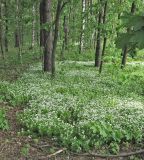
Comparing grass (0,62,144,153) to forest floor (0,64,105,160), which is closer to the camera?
forest floor (0,64,105,160)

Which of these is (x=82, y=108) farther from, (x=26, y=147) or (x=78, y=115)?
(x=26, y=147)

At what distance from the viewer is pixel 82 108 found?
1429 centimetres

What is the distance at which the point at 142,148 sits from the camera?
11344mm

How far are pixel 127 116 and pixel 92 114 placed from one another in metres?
1.37

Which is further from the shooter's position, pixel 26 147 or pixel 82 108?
pixel 82 108

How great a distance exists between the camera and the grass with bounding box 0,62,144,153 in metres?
11.5

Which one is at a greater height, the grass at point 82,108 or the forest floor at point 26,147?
the grass at point 82,108

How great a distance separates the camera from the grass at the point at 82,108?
453 inches

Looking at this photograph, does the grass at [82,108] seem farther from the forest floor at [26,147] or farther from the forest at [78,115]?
Answer: the forest floor at [26,147]

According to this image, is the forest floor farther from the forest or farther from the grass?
the grass

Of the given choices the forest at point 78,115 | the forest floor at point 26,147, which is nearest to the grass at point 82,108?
the forest at point 78,115

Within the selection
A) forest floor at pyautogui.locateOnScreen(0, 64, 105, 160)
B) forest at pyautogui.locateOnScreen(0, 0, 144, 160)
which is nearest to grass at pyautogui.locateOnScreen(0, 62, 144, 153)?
forest at pyautogui.locateOnScreen(0, 0, 144, 160)

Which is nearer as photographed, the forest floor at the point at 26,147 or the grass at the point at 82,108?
the forest floor at the point at 26,147

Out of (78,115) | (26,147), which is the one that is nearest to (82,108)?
(78,115)
